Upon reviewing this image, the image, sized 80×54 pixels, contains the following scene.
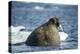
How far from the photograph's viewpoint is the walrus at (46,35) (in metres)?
1.89

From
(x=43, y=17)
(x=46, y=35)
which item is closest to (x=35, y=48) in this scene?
(x=46, y=35)

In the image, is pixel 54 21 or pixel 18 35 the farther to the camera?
pixel 54 21

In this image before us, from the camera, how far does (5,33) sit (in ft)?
5.90

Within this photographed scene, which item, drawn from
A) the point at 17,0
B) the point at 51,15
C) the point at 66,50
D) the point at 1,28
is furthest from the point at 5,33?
the point at 66,50

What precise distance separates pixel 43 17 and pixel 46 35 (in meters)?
0.18

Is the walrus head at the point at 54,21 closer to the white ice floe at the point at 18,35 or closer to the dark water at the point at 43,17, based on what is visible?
the dark water at the point at 43,17

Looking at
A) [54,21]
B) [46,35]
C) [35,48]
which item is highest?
[54,21]

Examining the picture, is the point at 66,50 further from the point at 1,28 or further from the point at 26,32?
the point at 1,28

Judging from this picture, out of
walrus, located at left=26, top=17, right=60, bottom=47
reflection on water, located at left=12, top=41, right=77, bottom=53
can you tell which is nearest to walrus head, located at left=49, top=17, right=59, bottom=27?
walrus, located at left=26, top=17, right=60, bottom=47

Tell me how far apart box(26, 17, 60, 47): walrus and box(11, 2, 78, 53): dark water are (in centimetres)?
4

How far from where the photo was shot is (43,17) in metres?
1.93

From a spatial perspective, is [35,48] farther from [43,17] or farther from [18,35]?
[43,17]

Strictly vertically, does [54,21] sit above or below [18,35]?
above

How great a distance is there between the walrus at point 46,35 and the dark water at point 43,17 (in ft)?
0.13
